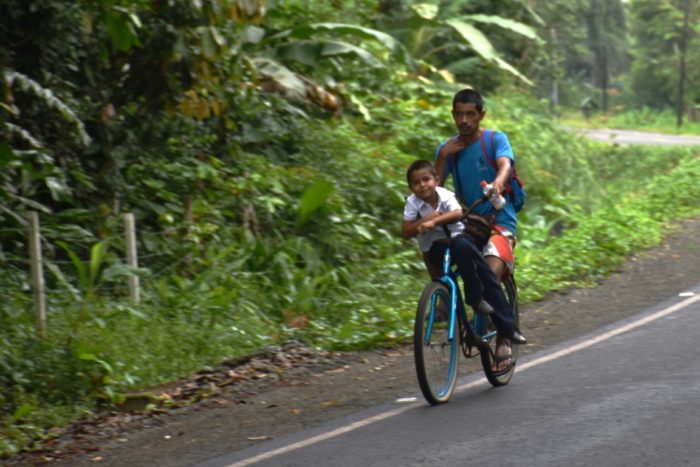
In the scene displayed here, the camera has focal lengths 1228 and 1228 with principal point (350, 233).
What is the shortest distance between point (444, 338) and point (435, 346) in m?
0.14

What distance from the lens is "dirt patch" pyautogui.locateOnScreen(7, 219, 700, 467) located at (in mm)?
7629

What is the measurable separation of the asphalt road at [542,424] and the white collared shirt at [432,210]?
3.64 feet

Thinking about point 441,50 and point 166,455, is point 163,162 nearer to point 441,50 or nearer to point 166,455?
point 166,455

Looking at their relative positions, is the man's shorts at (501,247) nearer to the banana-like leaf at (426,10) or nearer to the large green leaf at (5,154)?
the large green leaf at (5,154)

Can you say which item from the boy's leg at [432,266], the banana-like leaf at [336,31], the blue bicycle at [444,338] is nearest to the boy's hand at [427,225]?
the blue bicycle at [444,338]

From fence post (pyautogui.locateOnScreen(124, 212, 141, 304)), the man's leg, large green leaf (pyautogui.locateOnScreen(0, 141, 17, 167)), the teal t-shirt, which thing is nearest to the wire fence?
fence post (pyautogui.locateOnScreen(124, 212, 141, 304))

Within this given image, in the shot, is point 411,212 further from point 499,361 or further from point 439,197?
point 499,361

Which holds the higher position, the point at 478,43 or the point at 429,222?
the point at 478,43

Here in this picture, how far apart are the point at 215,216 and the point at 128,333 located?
11.8 ft

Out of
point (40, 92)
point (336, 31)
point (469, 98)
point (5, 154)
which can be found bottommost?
point (469, 98)

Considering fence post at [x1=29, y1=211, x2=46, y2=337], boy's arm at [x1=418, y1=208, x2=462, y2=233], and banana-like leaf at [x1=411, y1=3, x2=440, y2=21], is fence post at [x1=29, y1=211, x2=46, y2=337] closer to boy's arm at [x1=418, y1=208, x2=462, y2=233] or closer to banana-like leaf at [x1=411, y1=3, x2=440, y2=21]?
boy's arm at [x1=418, y1=208, x2=462, y2=233]

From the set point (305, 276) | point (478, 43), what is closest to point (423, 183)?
point (305, 276)

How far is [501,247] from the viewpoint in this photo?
28.0ft

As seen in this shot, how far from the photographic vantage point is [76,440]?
8.05 metres
